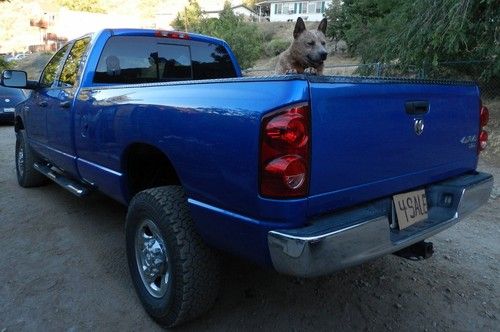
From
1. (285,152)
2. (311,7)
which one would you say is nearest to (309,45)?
(285,152)

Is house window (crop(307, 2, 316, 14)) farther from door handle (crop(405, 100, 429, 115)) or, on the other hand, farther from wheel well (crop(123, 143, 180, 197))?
door handle (crop(405, 100, 429, 115))

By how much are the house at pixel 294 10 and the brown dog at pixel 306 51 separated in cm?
6134

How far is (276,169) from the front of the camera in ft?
6.17

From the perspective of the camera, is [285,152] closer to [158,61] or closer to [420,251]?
[420,251]

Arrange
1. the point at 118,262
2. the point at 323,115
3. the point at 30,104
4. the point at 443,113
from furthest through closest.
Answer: the point at 30,104
the point at 118,262
the point at 443,113
the point at 323,115

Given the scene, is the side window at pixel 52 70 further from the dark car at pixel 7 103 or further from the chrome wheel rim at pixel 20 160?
the dark car at pixel 7 103

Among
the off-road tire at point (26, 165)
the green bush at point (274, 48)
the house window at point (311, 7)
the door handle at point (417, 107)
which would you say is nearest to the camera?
the door handle at point (417, 107)

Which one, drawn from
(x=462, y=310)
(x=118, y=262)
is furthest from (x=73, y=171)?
(x=462, y=310)

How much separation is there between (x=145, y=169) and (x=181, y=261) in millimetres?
1023

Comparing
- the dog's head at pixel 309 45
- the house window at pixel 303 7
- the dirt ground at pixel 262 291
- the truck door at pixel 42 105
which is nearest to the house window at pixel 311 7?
the house window at pixel 303 7

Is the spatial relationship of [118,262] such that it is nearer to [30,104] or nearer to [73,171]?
[73,171]

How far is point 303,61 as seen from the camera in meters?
4.21

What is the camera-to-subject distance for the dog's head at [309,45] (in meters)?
4.12

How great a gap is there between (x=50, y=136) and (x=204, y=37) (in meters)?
1.88
